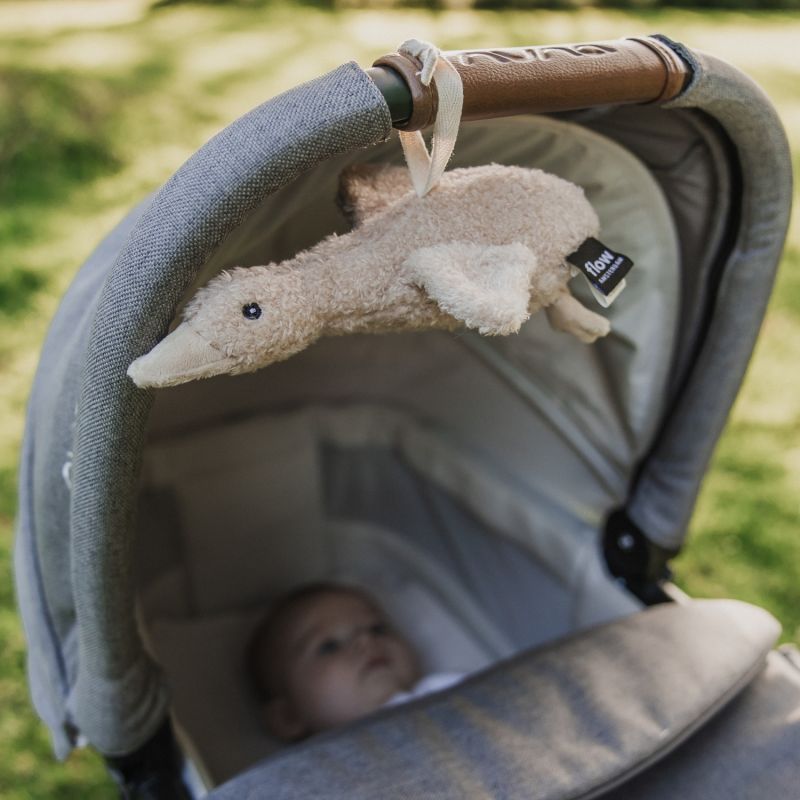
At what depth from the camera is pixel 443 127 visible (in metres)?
0.66

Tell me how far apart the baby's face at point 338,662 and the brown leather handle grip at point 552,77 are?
924 mm

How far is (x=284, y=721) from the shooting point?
1393 millimetres

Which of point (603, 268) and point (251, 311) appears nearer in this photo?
point (251, 311)

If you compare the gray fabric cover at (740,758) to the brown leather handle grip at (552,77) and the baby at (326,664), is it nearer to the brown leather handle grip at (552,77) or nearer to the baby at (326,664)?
the baby at (326,664)

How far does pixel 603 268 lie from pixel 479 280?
0.14 meters

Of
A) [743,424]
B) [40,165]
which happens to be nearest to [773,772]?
[743,424]

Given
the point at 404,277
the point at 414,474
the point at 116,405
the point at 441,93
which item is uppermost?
the point at 441,93

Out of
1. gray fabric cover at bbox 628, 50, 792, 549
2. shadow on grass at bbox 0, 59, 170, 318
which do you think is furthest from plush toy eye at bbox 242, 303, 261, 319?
shadow on grass at bbox 0, 59, 170, 318

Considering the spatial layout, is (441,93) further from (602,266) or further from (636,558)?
(636,558)

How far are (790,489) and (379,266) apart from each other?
1.65m

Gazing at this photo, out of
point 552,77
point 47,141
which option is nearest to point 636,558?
point 552,77

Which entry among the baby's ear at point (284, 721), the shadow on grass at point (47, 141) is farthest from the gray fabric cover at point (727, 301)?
the shadow on grass at point (47, 141)

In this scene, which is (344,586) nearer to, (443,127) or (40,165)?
(443,127)

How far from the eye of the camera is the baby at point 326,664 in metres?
1.34
